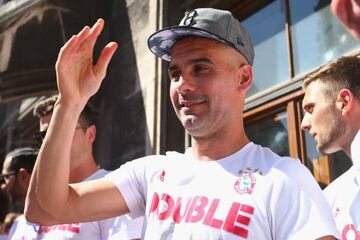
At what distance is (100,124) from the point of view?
16.0ft

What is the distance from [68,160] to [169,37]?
24.3 inches

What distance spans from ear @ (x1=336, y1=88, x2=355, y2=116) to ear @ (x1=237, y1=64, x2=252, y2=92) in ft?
2.96

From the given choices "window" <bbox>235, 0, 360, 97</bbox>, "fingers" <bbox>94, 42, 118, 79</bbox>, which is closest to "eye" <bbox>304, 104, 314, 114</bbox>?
"window" <bbox>235, 0, 360, 97</bbox>

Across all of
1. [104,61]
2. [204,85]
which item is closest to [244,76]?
[204,85]

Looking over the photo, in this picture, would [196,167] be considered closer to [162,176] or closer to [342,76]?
[162,176]

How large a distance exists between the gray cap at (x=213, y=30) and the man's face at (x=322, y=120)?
2.79 feet

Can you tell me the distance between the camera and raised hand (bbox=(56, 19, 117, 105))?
5.66 ft

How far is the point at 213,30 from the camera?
5.78ft

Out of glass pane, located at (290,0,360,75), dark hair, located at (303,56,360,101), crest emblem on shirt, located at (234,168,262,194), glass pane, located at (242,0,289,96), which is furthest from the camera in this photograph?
glass pane, located at (242,0,289,96)

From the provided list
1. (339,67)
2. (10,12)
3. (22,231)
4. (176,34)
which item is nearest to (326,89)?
(339,67)

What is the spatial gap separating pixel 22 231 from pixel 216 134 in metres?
1.41

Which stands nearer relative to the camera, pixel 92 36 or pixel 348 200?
pixel 92 36

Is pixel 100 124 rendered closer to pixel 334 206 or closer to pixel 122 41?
pixel 122 41

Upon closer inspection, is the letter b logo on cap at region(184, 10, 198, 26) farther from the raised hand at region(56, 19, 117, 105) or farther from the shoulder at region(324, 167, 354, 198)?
the shoulder at region(324, 167, 354, 198)
